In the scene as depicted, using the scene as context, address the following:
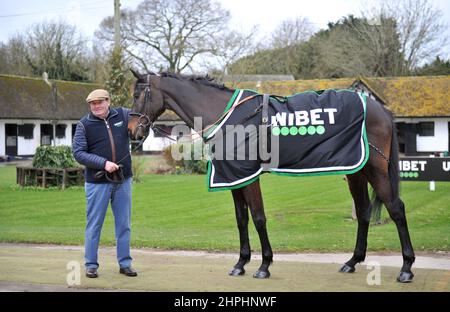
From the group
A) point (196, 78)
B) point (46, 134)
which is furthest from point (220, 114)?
point (46, 134)

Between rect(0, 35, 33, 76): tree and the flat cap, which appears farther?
rect(0, 35, 33, 76): tree

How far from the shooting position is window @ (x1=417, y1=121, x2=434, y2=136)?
4069 cm

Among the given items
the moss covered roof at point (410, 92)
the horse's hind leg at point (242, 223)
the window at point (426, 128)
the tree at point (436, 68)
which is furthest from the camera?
the tree at point (436, 68)

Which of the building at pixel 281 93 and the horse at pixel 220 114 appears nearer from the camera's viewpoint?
the horse at pixel 220 114

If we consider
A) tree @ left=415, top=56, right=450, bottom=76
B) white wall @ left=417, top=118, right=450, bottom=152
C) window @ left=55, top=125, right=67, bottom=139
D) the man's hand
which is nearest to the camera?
the man's hand

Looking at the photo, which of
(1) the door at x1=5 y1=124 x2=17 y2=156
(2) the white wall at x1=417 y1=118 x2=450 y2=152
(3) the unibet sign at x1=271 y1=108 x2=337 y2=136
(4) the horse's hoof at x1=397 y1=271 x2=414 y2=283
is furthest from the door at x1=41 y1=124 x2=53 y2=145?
(4) the horse's hoof at x1=397 y1=271 x2=414 y2=283

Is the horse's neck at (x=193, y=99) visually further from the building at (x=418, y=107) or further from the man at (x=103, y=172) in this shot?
the building at (x=418, y=107)

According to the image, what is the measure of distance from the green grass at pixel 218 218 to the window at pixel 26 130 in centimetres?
2279

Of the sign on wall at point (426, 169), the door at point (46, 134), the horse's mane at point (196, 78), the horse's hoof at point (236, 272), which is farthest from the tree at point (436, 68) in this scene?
the horse's hoof at point (236, 272)

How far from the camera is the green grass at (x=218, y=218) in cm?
1002

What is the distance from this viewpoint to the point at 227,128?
7082mm

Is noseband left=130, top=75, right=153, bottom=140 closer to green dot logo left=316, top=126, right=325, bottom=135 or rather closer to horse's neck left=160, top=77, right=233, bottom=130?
horse's neck left=160, top=77, right=233, bottom=130

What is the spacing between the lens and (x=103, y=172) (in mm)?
7055

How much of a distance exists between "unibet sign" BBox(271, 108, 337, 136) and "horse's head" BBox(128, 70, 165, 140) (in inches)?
58.3
